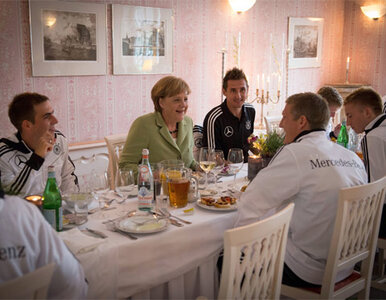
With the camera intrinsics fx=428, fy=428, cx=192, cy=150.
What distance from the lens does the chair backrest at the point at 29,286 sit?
1.06 meters

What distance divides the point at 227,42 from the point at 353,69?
2.65 metres

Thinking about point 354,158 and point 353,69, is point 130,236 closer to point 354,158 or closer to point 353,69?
point 354,158

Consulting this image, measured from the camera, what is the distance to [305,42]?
609 centimetres

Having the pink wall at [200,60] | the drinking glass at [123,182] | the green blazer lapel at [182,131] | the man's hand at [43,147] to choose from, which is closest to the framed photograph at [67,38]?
the pink wall at [200,60]

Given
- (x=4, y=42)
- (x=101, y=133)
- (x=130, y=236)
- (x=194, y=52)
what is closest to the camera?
(x=130, y=236)

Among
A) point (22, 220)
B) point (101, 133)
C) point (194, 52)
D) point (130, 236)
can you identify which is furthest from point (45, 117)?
point (194, 52)

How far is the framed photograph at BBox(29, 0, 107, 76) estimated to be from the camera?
11.7ft

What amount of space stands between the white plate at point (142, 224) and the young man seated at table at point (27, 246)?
1.43 feet

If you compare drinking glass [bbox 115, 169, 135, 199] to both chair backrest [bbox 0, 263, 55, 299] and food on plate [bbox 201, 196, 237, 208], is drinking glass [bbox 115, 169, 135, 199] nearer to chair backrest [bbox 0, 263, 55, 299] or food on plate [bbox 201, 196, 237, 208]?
food on plate [bbox 201, 196, 237, 208]

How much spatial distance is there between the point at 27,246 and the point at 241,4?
14.3 ft

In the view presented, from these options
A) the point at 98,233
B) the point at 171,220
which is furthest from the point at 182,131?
the point at 98,233

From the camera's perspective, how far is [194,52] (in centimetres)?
480

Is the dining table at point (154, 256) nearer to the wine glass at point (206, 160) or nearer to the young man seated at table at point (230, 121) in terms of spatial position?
the wine glass at point (206, 160)

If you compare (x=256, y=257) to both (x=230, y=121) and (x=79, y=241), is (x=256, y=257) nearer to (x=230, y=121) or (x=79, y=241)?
(x=79, y=241)
